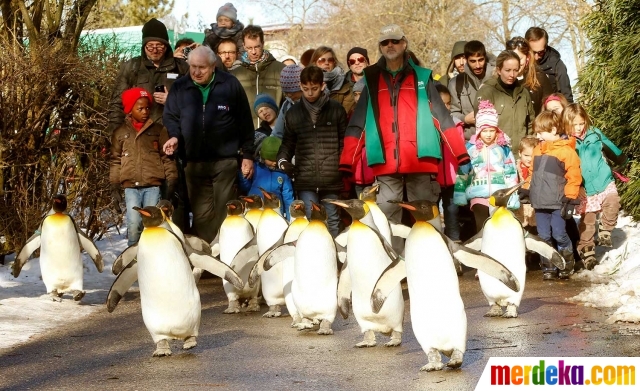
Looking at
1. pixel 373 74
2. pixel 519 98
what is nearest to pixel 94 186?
pixel 373 74

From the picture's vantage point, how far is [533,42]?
1216 cm

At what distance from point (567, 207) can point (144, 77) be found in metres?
4.41

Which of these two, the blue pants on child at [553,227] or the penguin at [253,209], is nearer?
the penguin at [253,209]

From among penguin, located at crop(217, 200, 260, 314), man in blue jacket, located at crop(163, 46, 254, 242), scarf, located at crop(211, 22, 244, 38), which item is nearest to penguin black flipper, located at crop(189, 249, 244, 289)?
penguin, located at crop(217, 200, 260, 314)

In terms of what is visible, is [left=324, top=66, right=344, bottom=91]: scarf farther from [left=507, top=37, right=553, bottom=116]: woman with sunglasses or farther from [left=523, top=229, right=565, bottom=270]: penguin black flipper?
[left=523, top=229, right=565, bottom=270]: penguin black flipper

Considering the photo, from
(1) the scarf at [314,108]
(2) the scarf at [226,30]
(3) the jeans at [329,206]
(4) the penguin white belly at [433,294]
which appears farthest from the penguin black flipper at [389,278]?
(2) the scarf at [226,30]

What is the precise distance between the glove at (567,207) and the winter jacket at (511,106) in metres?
1.16

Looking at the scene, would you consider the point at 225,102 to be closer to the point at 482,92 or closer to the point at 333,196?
the point at 333,196

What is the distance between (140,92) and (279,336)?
12.8ft

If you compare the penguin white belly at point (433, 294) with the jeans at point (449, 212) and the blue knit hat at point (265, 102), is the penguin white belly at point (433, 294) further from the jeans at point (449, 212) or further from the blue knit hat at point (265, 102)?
the blue knit hat at point (265, 102)

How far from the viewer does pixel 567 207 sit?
10.4m

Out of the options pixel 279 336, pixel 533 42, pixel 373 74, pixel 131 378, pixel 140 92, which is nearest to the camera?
pixel 131 378

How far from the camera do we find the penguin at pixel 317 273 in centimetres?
726

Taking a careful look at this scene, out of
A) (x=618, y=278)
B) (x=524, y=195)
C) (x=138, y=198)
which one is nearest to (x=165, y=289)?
(x=138, y=198)
